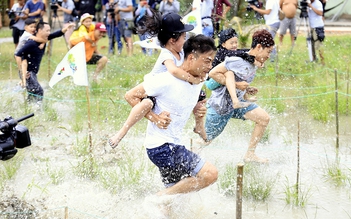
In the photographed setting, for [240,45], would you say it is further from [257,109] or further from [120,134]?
[120,134]

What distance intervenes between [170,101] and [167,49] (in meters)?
0.52

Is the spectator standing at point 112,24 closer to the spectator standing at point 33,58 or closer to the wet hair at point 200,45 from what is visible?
the spectator standing at point 33,58

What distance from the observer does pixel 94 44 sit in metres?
10.2

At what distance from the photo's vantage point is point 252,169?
5.88 m

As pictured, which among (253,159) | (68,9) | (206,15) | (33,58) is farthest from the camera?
(68,9)

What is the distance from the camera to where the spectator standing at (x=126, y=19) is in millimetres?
12986

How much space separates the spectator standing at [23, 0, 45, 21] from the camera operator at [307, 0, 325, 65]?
221 inches

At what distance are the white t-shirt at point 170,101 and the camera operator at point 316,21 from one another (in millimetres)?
7784

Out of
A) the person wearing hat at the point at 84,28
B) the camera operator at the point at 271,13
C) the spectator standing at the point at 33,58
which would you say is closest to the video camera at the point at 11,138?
the spectator standing at the point at 33,58

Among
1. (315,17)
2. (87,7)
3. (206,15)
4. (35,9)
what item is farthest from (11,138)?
(87,7)

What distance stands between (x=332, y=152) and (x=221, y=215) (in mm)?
2247

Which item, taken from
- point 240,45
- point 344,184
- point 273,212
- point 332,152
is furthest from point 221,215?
point 240,45

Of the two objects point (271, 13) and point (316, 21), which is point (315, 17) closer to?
point (316, 21)

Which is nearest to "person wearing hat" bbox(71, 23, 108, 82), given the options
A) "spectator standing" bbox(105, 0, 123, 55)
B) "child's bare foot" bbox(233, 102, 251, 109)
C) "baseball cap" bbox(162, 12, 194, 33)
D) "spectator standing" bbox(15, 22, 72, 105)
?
"spectator standing" bbox(15, 22, 72, 105)
